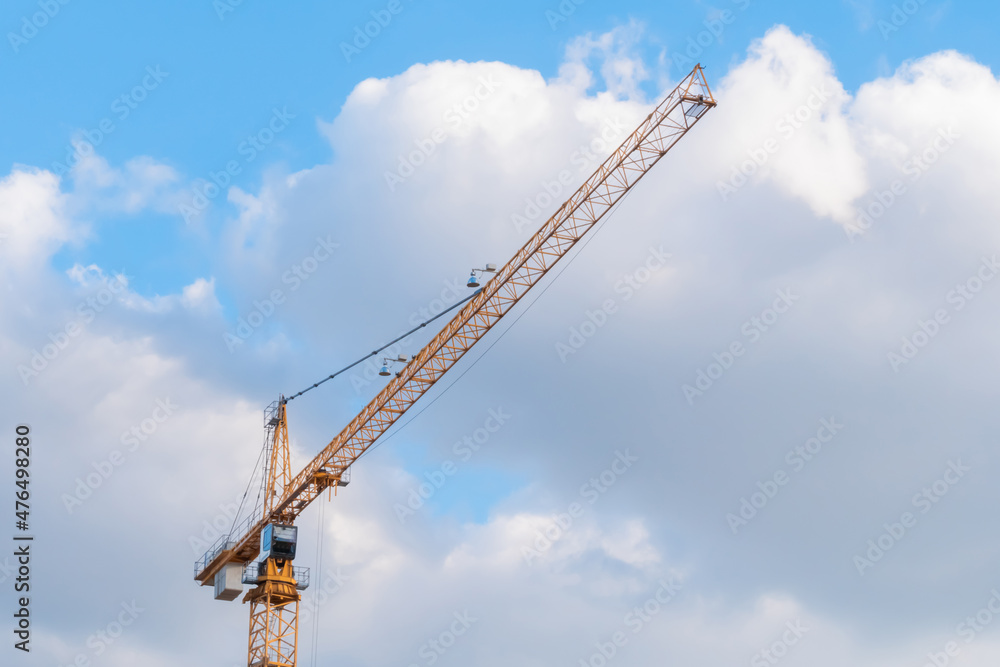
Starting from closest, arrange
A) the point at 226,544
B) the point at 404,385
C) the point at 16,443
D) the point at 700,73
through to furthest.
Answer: the point at 16,443 < the point at 700,73 < the point at 404,385 < the point at 226,544

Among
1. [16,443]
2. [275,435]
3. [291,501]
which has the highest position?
[275,435]

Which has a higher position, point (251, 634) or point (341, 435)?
point (341, 435)

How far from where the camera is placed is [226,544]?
151125mm

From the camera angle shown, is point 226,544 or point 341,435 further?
point 226,544

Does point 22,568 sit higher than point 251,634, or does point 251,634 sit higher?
point 251,634

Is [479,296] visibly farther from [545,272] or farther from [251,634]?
[251,634]

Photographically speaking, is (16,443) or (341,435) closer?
(16,443)

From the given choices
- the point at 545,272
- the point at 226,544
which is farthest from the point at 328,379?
the point at 545,272

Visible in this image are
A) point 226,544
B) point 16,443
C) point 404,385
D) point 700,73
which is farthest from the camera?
point 226,544

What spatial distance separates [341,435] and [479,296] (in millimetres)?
19384

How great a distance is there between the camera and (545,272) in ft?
431

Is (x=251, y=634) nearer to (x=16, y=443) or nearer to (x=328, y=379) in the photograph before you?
(x=328, y=379)

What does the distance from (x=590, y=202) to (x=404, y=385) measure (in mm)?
23117

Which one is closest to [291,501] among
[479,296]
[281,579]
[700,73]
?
[281,579]
